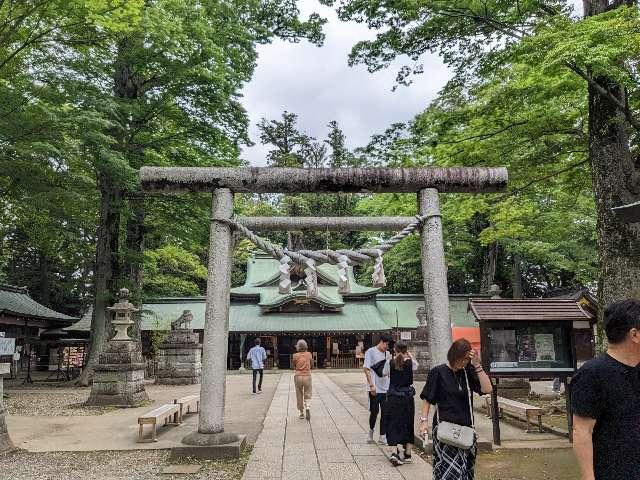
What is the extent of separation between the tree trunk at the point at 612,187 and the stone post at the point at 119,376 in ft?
37.9

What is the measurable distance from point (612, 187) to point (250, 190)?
227 inches

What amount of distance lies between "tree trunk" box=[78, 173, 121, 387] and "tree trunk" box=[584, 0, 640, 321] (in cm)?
1485

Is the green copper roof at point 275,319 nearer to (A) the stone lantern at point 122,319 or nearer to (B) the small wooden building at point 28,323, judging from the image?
(B) the small wooden building at point 28,323

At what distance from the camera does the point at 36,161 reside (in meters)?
14.9

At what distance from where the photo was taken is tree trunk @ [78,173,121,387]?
672 inches

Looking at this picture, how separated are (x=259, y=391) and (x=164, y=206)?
8.13 metres

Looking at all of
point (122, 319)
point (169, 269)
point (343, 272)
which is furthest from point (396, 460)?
point (169, 269)

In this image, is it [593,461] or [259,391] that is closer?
[593,461]

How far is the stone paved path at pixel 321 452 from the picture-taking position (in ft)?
18.6

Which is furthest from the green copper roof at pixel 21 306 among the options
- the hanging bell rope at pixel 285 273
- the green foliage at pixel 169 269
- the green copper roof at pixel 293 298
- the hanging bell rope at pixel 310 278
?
the hanging bell rope at pixel 310 278

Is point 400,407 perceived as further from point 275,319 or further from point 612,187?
point 275,319

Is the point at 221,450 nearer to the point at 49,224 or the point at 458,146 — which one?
the point at 458,146

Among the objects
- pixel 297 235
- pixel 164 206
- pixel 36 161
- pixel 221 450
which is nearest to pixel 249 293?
pixel 297 235

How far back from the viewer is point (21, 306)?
84.9 ft
